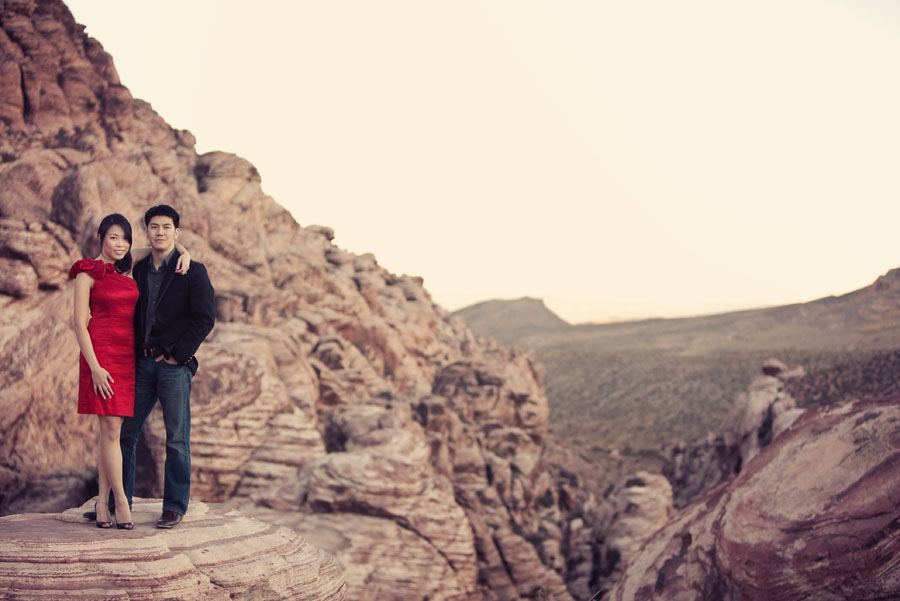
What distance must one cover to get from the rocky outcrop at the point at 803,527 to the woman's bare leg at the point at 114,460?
6.07 m

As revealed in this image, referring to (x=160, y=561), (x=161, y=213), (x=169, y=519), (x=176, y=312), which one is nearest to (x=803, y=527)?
(x=160, y=561)

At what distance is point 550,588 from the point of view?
68.9 feet

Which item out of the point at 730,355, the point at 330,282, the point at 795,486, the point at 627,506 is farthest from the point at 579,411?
the point at 795,486

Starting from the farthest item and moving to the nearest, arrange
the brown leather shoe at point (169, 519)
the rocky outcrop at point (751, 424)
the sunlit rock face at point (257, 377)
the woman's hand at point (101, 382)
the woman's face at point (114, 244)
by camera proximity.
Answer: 1. the rocky outcrop at point (751, 424)
2. the sunlit rock face at point (257, 377)
3. the brown leather shoe at point (169, 519)
4. the woman's face at point (114, 244)
5. the woman's hand at point (101, 382)

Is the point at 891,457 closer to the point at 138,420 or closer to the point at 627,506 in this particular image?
the point at 138,420

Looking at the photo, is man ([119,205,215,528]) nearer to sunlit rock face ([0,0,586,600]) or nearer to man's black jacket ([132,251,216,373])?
man's black jacket ([132,251,216,373])

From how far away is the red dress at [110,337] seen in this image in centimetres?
680

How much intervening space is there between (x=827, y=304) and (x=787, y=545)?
319 feet

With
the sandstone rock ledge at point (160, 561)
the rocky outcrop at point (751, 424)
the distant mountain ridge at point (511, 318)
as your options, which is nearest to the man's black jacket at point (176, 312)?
the sandstone rock ledge at point (160, 561)

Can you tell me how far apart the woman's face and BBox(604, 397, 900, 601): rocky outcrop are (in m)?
7.06

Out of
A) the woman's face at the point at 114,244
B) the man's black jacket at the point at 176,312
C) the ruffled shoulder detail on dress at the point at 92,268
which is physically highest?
the woman's face at the point at 114,244

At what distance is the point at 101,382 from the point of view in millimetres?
6703

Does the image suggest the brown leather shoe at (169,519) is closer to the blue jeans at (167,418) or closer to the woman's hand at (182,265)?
the blue jeans at (167,418)

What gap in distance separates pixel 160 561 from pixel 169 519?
871mm
